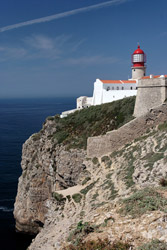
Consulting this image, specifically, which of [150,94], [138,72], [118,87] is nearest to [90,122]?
[150,94]

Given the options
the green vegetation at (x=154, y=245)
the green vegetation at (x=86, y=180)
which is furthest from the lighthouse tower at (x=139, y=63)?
the green vegetation at (x=154, y=245)

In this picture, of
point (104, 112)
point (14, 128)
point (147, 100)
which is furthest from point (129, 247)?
point (14, 128)

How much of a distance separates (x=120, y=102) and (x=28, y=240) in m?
23.0

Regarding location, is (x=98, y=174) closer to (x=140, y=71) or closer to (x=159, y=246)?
(x=159, y=246)

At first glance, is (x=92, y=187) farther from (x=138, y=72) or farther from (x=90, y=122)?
(x=138, y=72)

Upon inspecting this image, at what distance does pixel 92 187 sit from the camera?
22.3 m

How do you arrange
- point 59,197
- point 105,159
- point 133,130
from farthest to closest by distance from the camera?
point 133,130
point 105,159
point 59,197

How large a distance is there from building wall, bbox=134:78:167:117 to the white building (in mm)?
10716

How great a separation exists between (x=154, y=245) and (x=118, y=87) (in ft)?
122

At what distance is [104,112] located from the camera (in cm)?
3662

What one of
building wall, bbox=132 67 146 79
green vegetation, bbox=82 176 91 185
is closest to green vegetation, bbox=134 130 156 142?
green vegetation, bbox=82 176 91 185

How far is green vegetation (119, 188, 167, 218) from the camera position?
11.0m

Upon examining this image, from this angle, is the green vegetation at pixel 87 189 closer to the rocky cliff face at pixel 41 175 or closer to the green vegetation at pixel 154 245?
the rocky cliff face at pixel 41 175

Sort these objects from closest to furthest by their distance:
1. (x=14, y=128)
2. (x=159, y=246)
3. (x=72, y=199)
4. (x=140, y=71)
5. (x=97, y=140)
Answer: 1. (x=159, y=246)
2. (x=72, y=199)
3. (x=97, y=140)
4. (x=140, y=71)
5. (x=14, y=128)
